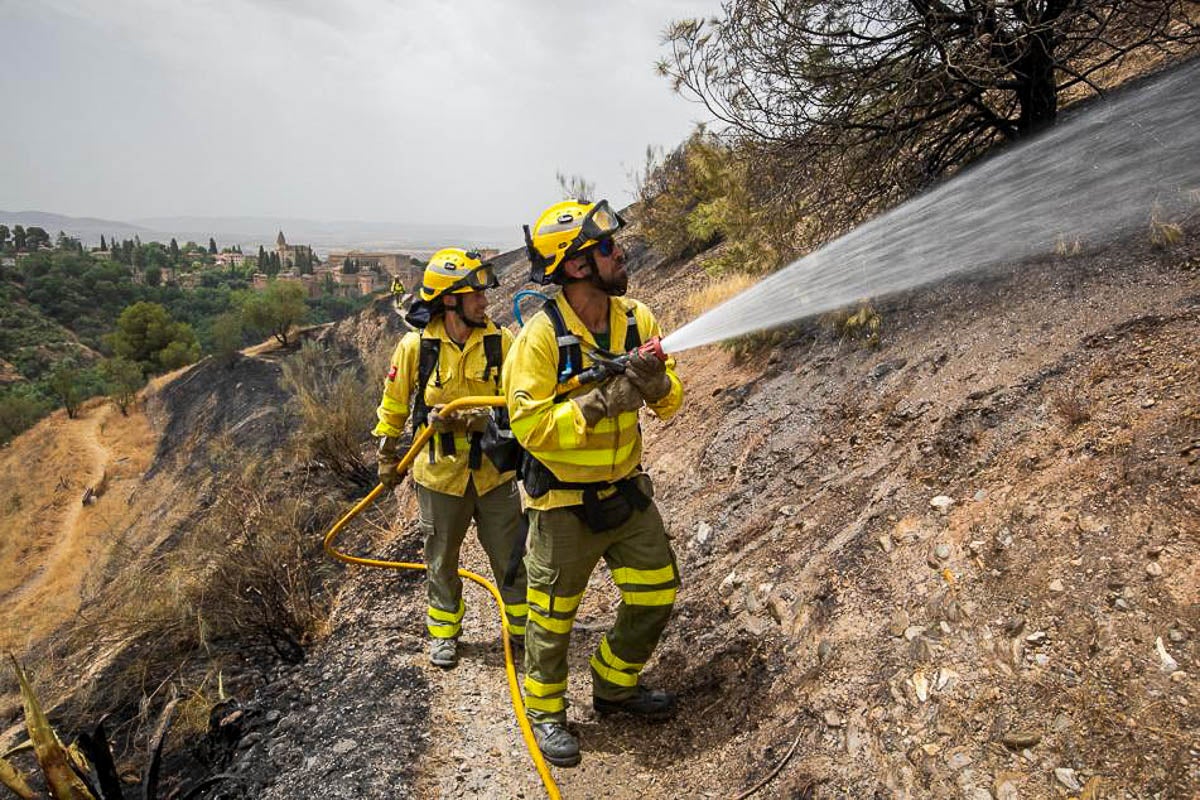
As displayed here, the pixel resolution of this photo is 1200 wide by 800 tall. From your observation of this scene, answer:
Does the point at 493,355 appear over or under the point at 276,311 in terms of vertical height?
under

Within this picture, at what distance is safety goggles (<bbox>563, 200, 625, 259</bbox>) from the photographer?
3.11 m

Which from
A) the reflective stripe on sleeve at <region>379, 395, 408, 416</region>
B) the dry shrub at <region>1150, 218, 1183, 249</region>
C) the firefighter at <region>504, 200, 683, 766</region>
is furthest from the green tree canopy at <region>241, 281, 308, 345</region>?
the dry shrub at <region>1150, 218, 1183, 249</region>

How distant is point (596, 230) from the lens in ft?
10.2

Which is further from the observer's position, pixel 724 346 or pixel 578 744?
pixel 724 346

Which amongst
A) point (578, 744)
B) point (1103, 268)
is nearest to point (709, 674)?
point (578, 744)

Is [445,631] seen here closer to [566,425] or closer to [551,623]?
[551,623]

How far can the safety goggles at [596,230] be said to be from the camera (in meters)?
3.11

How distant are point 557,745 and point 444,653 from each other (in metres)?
1.47

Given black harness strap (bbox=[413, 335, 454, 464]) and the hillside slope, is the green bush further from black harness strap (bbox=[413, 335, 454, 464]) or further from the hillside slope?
black harness strap (bbox=[413, 335, 454, 464])

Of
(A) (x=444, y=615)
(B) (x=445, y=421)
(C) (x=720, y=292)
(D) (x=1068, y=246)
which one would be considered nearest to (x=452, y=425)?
(B) (x=445, y=421)

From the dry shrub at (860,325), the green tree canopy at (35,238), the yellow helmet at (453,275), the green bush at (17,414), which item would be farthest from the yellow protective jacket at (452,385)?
the green tree canopy at (35,238)

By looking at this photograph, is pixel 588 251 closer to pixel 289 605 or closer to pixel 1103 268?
pixel 1103 268

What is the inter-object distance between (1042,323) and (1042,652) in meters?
2.27

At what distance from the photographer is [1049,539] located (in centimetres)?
283
